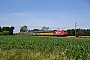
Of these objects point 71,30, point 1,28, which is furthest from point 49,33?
point 1,28

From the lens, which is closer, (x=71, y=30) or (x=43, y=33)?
(x=43, y=33)

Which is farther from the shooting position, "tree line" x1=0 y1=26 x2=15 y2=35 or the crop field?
"tree line" x1=0 y1=26 x2=15 y2=35

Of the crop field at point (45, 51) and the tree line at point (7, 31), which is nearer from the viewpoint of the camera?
the crop field at point (45, 51)

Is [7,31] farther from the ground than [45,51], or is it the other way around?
[7,31]

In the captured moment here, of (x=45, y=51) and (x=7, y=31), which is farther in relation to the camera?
(x=7, y=31)

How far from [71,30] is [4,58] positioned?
105183 mm

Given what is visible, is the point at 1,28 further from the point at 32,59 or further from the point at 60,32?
the point at 32,59

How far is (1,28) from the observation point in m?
126

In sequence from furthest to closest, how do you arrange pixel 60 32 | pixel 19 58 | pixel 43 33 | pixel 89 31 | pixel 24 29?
1. pixel 24 29
2. pixel 89 31
3. pixel 43 33
4. pixel 60 32
5. pixel 19 58

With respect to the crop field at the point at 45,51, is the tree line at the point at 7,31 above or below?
above

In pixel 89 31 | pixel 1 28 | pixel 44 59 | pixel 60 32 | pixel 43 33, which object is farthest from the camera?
pixel 1 28

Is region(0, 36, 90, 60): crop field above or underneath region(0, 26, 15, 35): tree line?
underneath

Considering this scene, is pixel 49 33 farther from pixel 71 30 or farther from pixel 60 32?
pixel 71 30

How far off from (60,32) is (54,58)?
75.6m
